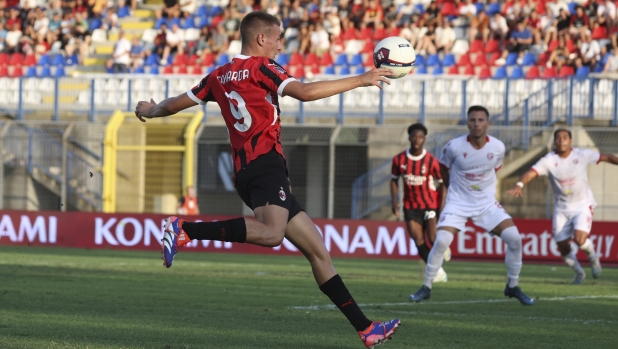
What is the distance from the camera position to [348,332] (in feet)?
25.8

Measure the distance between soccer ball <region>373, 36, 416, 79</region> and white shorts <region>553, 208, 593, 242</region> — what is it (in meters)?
7.95

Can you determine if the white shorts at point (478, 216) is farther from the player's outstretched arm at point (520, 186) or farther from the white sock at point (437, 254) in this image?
the player's outstretched arm at point (520, 186)

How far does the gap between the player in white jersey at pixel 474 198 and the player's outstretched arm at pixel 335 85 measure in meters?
4.72

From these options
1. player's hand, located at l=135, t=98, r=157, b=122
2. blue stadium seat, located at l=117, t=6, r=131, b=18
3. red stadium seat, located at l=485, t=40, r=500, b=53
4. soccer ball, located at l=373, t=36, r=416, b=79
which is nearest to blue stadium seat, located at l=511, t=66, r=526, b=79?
red stadium seat, located at l=485, t=40, r=500, b=53

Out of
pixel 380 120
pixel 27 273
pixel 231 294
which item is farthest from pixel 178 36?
pixel 231 294

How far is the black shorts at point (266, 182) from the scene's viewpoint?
263 inches

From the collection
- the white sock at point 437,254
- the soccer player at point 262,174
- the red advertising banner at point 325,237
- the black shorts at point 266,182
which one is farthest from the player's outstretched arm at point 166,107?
the red advertising banner at point 325,237

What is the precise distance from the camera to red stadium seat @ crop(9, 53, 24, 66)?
30891 millimetres

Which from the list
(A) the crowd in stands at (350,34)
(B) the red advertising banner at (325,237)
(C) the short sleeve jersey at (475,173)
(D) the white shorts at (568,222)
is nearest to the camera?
(C) the short sleeve jersey at (475,173)

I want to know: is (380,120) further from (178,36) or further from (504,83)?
(178,36)

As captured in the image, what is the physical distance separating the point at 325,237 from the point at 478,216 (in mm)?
9381

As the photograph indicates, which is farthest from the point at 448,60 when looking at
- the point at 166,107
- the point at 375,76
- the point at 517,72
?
the point at 375,76

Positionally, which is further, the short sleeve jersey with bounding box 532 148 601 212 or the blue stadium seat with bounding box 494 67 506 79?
the blue stadium seat with bounding box 494 67 506 79

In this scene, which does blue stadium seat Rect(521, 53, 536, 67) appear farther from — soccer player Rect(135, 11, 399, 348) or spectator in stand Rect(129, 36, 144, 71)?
soccer player Rect(135, 11, 399, 348)
